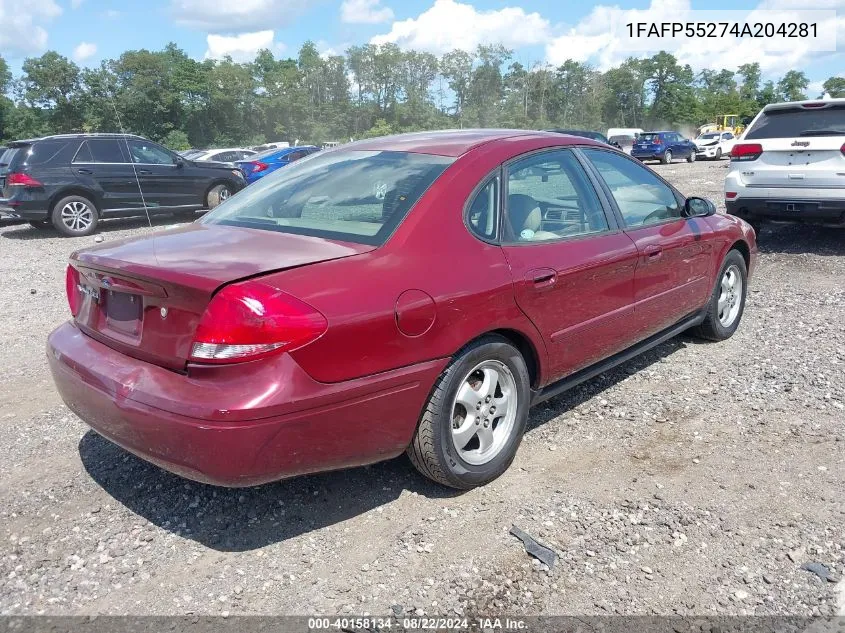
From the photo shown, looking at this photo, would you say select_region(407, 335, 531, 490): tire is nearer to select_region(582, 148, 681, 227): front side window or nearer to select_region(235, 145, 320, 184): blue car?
select_region(582, 148, 681, 227): front side window

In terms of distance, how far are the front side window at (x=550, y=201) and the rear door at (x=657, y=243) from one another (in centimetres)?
Answer: 21

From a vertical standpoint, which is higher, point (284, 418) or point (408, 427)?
point (284, 418)

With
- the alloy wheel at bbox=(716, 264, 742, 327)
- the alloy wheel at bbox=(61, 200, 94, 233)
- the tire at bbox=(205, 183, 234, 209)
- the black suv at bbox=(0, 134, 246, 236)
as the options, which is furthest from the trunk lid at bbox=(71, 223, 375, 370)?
the tire at bbox=(205, 183, 234, 209)

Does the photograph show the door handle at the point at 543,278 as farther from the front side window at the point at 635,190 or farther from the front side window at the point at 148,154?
the front side window at the point at 148,154

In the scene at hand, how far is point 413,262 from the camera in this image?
2.87 metres

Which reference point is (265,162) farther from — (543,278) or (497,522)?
(497,522)

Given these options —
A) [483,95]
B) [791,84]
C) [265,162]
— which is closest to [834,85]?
[791,84]

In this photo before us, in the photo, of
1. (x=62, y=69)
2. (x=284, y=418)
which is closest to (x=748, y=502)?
(x=284, y=418)

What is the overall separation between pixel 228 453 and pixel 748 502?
2283mm

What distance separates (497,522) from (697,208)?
Answer: 9.10ft

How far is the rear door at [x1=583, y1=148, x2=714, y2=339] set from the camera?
4.12m

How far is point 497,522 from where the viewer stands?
9.95ft

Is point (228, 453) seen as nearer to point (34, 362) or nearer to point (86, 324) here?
point (86, 324)

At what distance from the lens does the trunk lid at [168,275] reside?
261 cm
